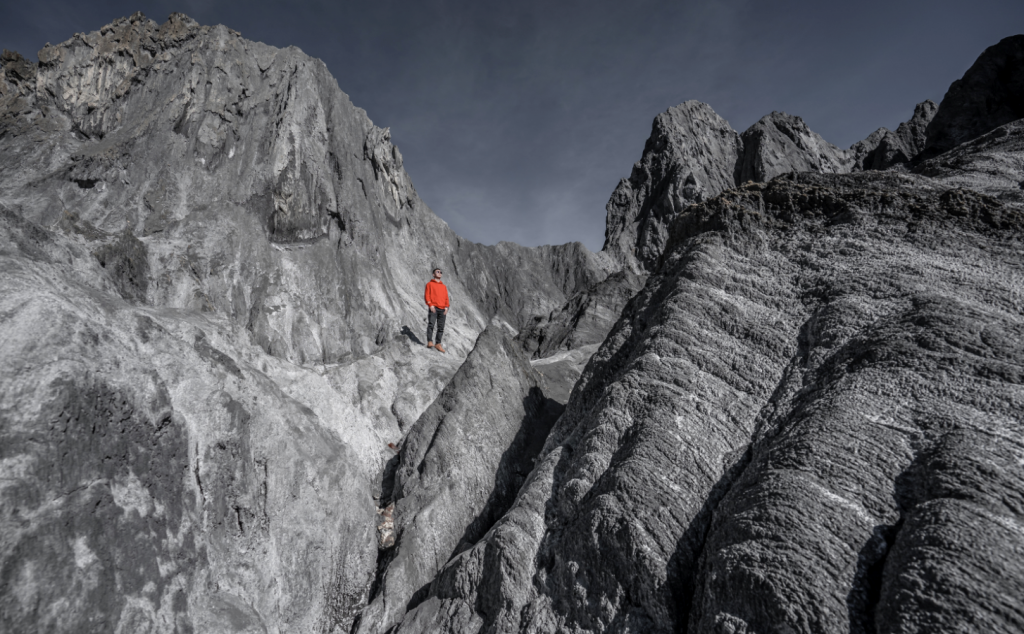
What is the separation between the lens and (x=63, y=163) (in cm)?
1958

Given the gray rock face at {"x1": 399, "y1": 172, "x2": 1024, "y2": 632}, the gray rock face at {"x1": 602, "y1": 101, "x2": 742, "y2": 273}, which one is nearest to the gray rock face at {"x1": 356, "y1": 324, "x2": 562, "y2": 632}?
the gray rock face at {"x1": 399, "y1": 172, "x2": 1024, "y2": 632}

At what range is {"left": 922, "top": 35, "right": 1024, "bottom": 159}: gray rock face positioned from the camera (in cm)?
1961

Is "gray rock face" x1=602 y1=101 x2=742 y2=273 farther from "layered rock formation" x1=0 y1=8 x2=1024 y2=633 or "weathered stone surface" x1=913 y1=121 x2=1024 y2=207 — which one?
"layered rock formation" x1=0 y1=8 x2=1024 y2=633

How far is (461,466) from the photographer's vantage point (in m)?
7.57

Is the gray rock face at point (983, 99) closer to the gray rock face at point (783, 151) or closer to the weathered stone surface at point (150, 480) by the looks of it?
the gray rock face at point (783, 151)

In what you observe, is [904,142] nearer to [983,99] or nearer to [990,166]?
[983,99]

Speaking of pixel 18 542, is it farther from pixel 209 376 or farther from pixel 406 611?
pixel 406 611

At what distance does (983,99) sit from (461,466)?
86.8 feet

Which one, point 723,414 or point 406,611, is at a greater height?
point 723,414

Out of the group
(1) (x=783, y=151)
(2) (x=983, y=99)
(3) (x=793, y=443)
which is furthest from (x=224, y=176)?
(1) (x=783, y=151)

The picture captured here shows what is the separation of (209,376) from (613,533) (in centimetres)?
539

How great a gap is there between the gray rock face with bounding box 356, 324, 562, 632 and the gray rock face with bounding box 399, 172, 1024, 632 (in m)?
0.85

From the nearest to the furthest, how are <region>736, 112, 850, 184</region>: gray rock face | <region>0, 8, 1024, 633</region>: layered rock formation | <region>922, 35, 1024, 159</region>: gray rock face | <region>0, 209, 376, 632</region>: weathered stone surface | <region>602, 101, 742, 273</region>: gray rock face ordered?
<region>0, 8, 1024, 633</region>: layered rock formation < <region>0, 209, 376, 632</region>: weathered stone surface < <region>922, 35, 1024, 159</region>: gray rock face < <region>736, 112, 850, 184</region>: gray rock face < <region>602, 101, 742, 273</region>: gray rock face

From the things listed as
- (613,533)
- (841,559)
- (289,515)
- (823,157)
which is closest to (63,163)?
(289,515)
